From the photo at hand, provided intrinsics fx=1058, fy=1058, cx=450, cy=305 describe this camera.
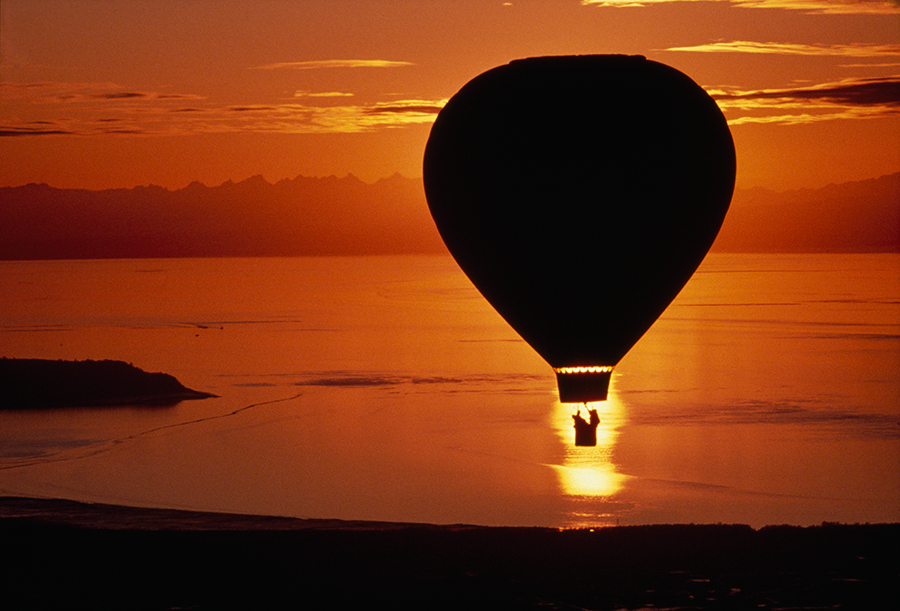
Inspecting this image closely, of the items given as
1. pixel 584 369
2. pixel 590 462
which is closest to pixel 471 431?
pixel 590 462

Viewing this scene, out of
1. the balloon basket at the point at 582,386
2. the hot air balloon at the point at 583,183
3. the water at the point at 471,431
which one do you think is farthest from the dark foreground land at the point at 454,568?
the water at the point at 471,431

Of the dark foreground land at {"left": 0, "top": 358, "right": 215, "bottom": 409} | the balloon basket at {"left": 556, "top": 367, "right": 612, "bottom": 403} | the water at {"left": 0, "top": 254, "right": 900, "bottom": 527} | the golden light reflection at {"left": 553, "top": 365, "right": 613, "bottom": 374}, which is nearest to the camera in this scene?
the balloon basket at {"left": 556, "top": 367, "right": 612, "bottom": 403}

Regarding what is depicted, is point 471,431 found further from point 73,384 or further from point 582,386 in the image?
point 582,386

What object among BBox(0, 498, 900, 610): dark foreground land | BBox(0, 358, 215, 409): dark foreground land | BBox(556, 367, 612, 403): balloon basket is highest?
BBox(0, 358, 215, 409): dark foreground land

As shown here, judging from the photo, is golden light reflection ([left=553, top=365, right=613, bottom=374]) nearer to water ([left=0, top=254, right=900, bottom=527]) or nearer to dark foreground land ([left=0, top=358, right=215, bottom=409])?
water ([left=0, top=254, right=900, bottom=527])

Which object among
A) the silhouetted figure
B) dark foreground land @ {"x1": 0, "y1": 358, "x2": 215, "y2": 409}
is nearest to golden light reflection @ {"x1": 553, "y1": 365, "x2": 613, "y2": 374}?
the silhouetted figure
